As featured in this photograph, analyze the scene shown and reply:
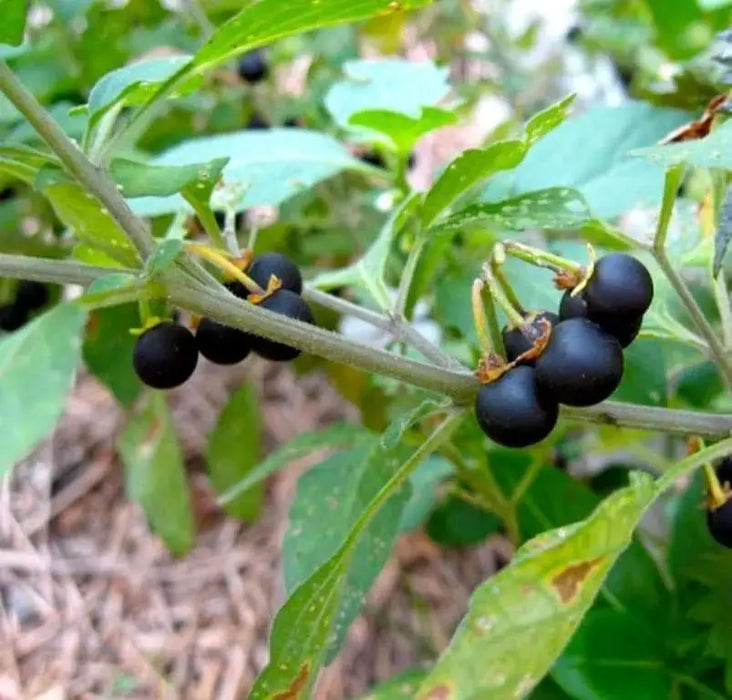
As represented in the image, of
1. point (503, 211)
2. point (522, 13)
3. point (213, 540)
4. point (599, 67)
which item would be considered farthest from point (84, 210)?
point (522, 13)

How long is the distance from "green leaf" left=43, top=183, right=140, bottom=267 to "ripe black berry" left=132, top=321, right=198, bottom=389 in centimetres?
7

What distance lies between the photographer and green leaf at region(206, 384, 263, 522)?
1591mm

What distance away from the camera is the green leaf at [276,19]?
0.60 meters

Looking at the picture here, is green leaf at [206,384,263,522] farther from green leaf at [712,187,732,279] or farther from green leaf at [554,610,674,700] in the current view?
green leaf at [712,187,732,279]

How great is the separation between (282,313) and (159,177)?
0.12 meters

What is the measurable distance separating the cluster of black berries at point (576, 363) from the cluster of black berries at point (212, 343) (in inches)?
5.6

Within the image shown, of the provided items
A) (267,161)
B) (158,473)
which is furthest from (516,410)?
(158,473)

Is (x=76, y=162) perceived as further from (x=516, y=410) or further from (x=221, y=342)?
(x=516, y=410)

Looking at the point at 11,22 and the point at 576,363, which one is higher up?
the point at 11,22

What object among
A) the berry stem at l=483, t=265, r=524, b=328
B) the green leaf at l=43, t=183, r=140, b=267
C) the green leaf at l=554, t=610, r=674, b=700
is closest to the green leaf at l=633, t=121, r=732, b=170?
the berry stem at l=483, t=265, r=524, b=328

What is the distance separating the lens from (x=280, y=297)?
666 mm

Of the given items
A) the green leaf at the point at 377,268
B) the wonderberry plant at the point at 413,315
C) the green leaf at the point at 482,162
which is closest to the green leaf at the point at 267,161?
the wonderberry plant at the point at 413,315

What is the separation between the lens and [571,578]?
0.51 m

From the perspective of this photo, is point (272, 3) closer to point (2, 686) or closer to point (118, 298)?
point (118, 298)
